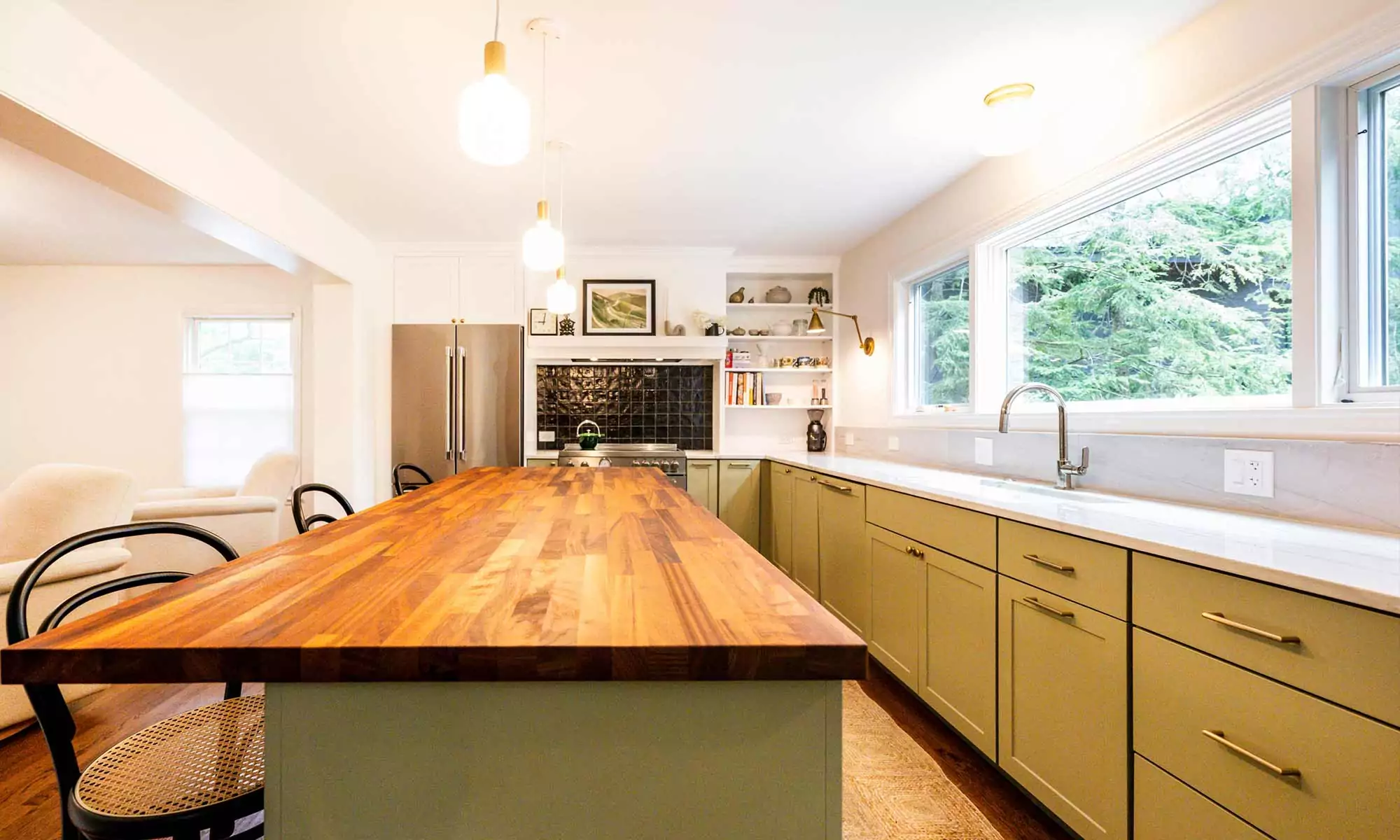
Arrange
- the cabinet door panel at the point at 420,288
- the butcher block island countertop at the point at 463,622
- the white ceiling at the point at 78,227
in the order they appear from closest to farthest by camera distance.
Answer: the butcher block island countertop at the point at 463,622
the white ceiling at the point at 78,227
the cabinet door panel at the point at 420,288

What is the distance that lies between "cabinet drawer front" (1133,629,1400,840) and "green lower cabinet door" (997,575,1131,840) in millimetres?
75

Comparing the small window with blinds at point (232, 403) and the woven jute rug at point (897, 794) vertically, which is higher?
the small window with blinds at point (232, 403)

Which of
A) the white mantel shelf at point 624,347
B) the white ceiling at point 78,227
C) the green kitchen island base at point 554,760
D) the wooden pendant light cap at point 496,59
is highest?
the white ceiling at point 78,227

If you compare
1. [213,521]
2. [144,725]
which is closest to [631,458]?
[213,521]

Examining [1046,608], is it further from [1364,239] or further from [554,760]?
[554,760]

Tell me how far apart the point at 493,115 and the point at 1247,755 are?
1.96 m

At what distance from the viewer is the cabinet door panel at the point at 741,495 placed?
4742 millimetres

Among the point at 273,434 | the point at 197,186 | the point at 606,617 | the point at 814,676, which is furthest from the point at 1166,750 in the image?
the point at 273,434

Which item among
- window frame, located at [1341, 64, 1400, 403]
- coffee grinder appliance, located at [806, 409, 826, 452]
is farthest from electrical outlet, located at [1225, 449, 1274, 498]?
coffee grinder appliance, located at [806, 409, 826, 452]

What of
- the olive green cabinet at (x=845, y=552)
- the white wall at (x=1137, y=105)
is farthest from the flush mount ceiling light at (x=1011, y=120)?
the olive green cabinet at (x=845, y=552)

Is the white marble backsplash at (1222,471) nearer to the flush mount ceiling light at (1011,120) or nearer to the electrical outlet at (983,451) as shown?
the electrical outlet at (983,451)

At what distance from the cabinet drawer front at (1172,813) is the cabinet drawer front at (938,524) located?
2.16ft

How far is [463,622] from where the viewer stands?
0.85 m

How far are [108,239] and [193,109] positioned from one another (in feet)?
9.73
